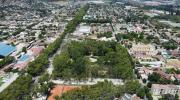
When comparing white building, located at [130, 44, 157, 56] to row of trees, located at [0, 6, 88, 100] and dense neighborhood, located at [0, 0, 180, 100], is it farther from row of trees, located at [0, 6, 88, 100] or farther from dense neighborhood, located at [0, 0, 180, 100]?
row of trees, located at [0, 6, 88, 100]

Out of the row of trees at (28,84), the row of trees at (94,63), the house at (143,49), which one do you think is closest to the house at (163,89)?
the row of trees at (94,63)

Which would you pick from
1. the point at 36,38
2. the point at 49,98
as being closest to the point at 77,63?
the point at 49,98

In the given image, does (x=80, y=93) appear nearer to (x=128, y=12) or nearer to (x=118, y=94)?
(x=118, y=94)

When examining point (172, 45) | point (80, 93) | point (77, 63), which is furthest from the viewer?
point (172, 45)

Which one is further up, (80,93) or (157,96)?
(80,93)

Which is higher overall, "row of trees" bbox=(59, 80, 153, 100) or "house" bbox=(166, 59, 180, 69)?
"row of trees" bbox=(59, 80, 153, 100)

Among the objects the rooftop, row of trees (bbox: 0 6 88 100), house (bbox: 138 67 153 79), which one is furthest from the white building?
the rooftop

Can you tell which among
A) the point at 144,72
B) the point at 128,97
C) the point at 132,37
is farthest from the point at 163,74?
the point at 132,37

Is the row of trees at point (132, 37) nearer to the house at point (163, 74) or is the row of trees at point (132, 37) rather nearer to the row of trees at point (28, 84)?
the house at point (163, 74)
